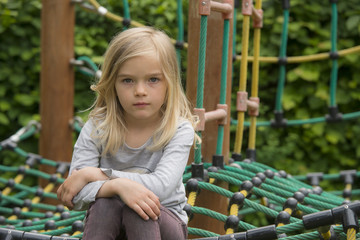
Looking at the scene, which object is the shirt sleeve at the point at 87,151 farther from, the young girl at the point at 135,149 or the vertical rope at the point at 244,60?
the vertical rope at the point at 244,60

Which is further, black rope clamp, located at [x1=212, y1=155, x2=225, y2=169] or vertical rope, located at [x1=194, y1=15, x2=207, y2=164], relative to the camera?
black rope clamp, located at [x1=212, y1=155, x2=225, y2=169]

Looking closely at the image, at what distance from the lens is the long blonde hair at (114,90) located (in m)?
1.37

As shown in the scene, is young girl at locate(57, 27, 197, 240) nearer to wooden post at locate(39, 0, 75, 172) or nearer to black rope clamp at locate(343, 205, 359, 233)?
black rope clamp at locate(343, 205, 359, 233)

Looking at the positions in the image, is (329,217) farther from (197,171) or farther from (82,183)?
(197,171)

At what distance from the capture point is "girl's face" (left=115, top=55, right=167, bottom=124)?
136 centimetres

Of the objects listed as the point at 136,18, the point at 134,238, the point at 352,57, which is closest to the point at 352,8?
the point at 352,57

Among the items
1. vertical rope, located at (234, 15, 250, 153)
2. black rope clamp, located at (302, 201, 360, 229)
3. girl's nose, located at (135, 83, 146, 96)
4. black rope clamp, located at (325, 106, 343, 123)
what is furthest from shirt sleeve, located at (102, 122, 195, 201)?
black rope clamp, located at (325, 106, 343, 123)

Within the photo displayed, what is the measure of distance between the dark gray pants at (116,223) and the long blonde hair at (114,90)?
0.17 meters

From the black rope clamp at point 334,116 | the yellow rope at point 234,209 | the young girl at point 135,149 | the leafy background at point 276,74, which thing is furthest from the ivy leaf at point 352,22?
the young girl at point 135,149

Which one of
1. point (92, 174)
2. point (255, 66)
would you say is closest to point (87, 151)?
point (92, 174)

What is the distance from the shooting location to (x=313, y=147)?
3.66m

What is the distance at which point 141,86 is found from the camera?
1.35 meters

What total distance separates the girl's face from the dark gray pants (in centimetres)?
21

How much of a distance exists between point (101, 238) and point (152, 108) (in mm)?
308
